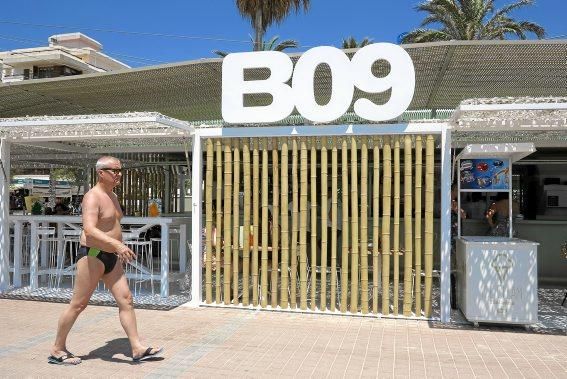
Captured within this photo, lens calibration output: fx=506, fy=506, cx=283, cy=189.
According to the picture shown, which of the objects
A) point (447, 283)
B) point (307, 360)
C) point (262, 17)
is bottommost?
point (307, 360)

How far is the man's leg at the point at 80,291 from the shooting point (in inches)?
175

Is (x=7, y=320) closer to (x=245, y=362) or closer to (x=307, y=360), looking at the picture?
(x=245, y=362)

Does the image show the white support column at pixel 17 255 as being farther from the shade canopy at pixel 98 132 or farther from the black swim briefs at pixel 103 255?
the black swim briefs at pixel 103 255

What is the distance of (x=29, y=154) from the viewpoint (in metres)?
10.2

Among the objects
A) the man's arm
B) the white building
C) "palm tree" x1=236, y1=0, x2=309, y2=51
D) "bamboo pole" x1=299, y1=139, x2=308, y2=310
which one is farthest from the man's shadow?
the white building

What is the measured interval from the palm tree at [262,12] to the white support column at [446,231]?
16.1 m

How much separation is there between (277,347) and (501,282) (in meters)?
2.73

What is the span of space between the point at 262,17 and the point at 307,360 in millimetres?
19004

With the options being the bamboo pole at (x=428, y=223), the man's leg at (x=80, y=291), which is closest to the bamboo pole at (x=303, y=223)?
the bamboo pole at (x=428, y=223)

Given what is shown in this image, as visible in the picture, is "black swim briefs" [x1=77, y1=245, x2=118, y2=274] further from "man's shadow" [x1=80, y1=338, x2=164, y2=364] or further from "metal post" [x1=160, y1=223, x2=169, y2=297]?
"metal post" [x1=160, y1=223, x2=169, y2=297]

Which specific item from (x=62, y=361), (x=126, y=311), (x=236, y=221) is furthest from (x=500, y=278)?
(x=62, y=361)

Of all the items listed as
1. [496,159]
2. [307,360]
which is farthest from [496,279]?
[307,360]

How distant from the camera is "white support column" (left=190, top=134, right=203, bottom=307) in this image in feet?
22.9

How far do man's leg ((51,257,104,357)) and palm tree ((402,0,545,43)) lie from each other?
2089 centimetres
